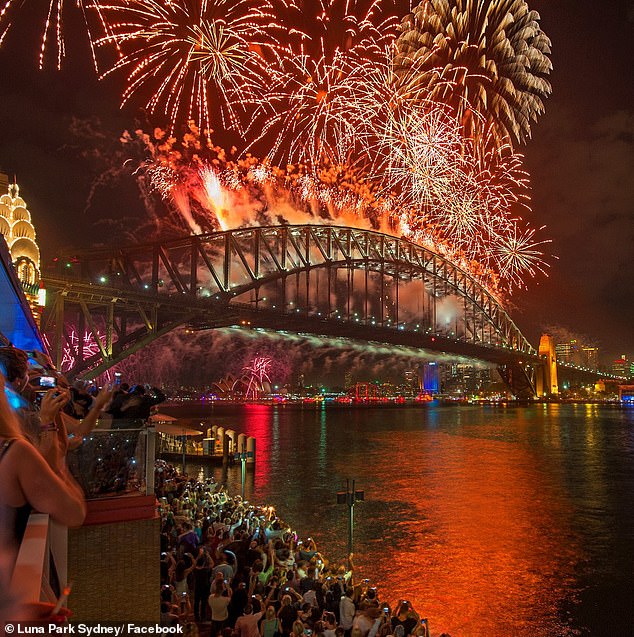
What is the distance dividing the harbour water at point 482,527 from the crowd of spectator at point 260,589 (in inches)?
88.6

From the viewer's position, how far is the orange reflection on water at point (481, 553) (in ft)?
37.6

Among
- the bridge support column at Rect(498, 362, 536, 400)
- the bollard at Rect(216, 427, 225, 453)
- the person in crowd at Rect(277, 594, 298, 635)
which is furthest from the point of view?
the bridge support column at Rect(498, 362, 536, 400)

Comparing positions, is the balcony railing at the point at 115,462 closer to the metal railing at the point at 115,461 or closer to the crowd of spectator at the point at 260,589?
the metal railing at the point at 115,461

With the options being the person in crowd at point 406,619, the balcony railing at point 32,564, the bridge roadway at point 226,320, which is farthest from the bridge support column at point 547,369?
the balcony railing at point 32,564

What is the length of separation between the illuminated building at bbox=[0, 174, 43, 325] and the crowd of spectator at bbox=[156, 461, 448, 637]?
12074mm

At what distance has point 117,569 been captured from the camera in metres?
5.73

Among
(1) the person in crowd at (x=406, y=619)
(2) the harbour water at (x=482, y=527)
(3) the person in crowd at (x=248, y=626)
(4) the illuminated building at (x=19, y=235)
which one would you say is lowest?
(2) the harbour water at (x=482, y=527)

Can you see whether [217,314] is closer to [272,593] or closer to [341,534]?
[341,534]

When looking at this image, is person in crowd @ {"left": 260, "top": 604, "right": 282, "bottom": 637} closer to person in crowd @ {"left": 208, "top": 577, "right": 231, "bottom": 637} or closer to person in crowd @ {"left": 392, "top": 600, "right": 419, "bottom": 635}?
person in crowd @ {"left": 208, "top": 577, "right": 231, "bottom": 637}

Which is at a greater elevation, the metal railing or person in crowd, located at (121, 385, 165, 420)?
person in crowd, located at (121, 385, 165, 420)

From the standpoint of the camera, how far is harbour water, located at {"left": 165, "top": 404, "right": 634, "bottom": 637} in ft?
38.8

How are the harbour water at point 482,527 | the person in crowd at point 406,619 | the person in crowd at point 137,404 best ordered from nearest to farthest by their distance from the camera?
the person in crowd at point 137,404
the person in crowd at point 406,619
the harbour water at point 482,527

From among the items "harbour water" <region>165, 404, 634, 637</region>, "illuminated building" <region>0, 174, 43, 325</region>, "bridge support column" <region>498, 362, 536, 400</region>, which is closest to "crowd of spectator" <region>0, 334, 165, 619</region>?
"harbour water" <region>165, 404, 634, 637</region>

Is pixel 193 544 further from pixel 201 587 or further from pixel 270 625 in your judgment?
pixel 270 625
